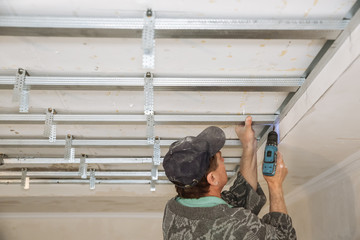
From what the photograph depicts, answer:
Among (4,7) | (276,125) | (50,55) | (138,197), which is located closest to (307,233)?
(276,125)

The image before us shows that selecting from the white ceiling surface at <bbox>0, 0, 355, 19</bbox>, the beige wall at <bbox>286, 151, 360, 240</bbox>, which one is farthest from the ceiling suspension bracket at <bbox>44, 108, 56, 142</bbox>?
the beige wall at <bbox>286, 151, 360, 240</bbox>

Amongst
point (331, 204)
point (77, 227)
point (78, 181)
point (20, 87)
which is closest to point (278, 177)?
point (20, 87)

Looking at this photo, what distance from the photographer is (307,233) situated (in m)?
4.48

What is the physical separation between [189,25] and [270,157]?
102 cm

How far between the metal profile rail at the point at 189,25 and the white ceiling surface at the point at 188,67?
0.03 metres

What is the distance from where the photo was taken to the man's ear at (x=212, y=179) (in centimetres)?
183

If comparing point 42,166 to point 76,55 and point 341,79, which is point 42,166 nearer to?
point 76,55

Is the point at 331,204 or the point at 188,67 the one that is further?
the point at 331,204

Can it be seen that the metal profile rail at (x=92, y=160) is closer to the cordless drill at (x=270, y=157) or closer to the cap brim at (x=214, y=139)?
the cordless drill at (x=270, y=157)

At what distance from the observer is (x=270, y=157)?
246cm

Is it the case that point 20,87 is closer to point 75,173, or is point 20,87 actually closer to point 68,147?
point 68,147

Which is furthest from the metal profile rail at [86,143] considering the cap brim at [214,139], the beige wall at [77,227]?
the beige wall at [77,227]

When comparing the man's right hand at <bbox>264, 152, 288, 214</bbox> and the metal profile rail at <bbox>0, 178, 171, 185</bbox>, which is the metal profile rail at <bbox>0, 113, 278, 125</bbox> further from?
the metal profile rail at <bbox>0, 178, 171, 185</bbox>

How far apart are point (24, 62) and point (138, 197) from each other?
11.5 feet
